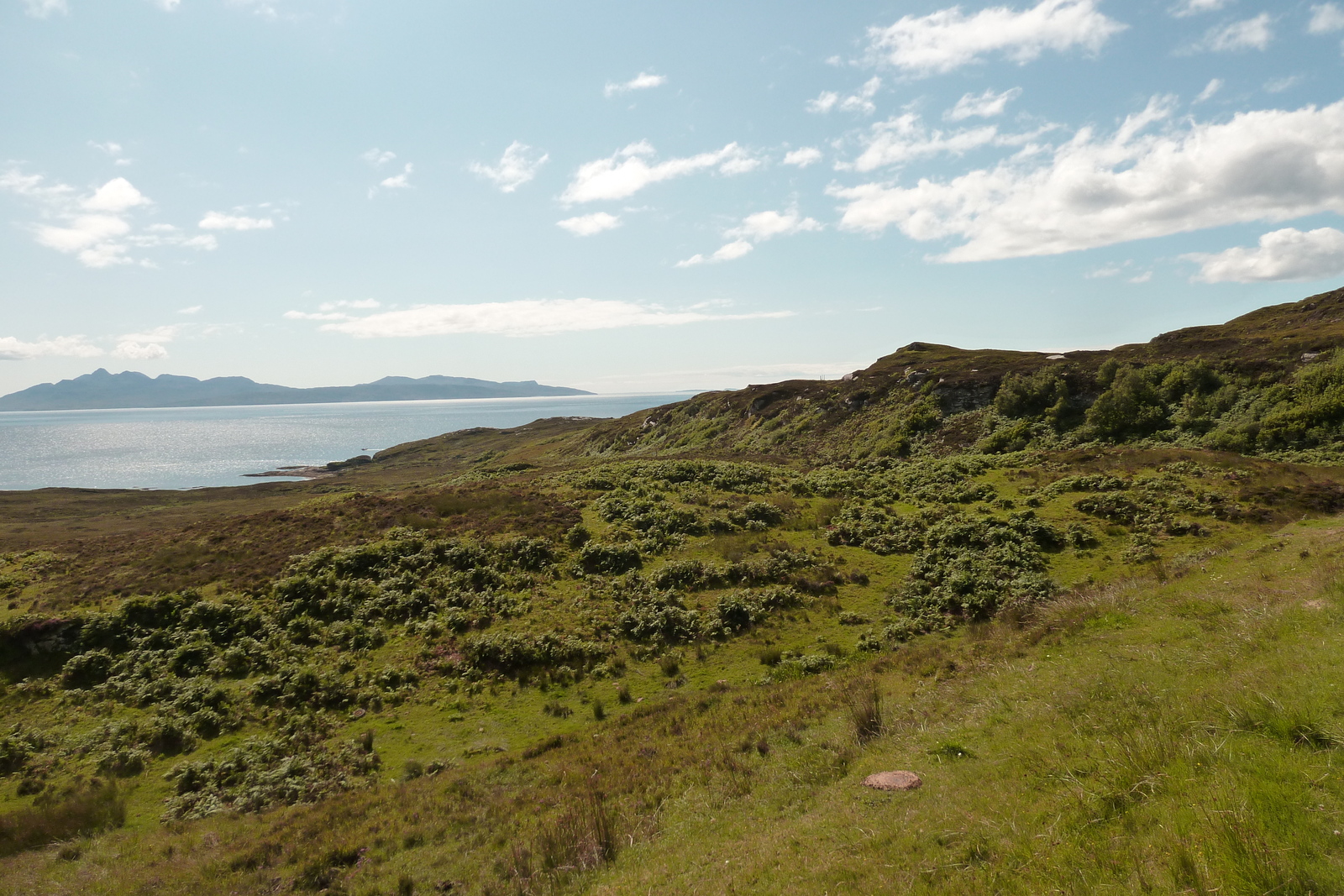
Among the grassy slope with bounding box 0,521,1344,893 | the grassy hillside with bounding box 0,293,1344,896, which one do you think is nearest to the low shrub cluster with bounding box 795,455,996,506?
the grassy hillside with bounding box 0,293,1344,896

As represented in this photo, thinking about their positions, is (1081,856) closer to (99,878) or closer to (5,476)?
(99,878)

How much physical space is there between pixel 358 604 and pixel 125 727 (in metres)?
8.14

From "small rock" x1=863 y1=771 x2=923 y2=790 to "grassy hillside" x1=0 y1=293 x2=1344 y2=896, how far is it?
27 cm

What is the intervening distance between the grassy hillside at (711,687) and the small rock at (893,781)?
0.90 feet

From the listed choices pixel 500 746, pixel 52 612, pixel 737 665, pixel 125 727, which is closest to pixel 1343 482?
pixel 737 665

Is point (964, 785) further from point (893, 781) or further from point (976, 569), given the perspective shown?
point (976, 569)

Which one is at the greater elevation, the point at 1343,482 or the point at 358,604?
the point at 1343,482

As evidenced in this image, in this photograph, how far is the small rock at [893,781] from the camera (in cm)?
1034

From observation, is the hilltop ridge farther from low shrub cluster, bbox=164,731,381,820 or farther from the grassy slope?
low shrub cluster, bbox=164,731,381,820

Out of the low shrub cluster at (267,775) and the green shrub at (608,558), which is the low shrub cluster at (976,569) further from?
the low shrub cluster at (267,775)

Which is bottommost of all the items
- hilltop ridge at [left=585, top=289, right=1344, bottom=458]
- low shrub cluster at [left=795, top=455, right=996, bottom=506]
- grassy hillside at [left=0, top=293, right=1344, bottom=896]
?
grassy hillside at [left=0, top=293, right=1344, bottom=896]

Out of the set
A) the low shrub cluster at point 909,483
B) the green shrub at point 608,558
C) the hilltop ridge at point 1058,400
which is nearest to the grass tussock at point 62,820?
the green shrub at point 608,558

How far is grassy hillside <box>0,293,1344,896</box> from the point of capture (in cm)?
819

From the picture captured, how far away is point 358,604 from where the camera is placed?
82.5ft
